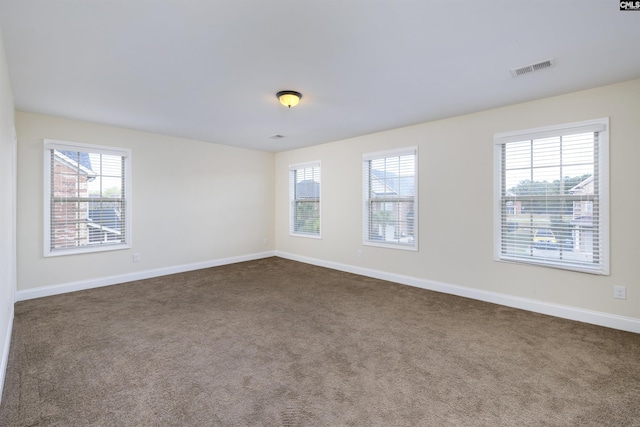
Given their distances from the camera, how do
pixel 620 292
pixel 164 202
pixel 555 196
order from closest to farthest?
pixel 620 292 → pixel 555 196 → pixel 164 202

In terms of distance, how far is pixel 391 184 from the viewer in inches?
196

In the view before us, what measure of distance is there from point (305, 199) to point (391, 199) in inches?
83.6

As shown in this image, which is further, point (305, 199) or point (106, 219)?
point (305, 199)

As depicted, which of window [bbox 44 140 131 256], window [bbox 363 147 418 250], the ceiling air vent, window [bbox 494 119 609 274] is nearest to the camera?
the ceiling air vent

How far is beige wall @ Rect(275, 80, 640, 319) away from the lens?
3.00 m

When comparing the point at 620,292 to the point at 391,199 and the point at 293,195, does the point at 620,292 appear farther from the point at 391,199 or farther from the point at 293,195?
the point at 293,195

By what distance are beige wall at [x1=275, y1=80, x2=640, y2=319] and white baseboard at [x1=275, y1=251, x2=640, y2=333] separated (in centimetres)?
6

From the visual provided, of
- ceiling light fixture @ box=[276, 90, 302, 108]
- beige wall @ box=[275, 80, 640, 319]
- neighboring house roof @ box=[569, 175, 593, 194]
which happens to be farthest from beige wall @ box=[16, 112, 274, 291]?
neighboring house roof @ box=[569, 175, 593, 194]

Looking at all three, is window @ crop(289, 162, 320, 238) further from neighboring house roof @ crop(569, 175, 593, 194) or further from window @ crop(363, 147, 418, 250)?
neighboring house roof @ crop(569, 175, 593, 194)

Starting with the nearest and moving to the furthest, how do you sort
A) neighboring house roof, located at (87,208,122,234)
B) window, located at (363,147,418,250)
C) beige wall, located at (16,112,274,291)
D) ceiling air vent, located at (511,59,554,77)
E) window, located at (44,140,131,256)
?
ceiling air vent, located at (511,59,554,77), beige wall, located at (16,112,274,291), window, located at (44,140,131,256), neighboring house roof, located at (87,208,122,234), window, located at (363,147,418,250)

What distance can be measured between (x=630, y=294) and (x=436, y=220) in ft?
6.97

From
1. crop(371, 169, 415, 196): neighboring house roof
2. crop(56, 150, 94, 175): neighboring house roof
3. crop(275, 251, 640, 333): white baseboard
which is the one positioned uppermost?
crop(56, 150, 94, 175): neighboring house roof

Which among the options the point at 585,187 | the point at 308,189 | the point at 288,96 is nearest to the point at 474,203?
the point at 585,187

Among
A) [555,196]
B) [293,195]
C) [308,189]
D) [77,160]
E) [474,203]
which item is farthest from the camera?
[293,195]
